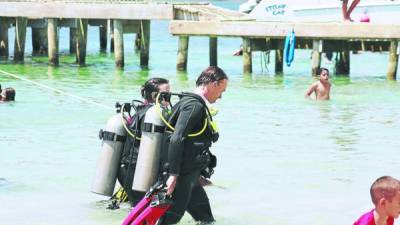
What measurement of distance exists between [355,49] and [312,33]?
2.77 m

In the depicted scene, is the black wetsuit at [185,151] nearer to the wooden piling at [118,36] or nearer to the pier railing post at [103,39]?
the wooden piling at [118,36]

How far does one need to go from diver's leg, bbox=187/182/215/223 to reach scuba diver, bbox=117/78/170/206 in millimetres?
515

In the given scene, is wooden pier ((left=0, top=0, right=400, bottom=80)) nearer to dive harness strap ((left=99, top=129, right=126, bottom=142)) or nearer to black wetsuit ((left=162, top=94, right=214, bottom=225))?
dive harness strap ((left=99, top=129, right=126, bottom=142))

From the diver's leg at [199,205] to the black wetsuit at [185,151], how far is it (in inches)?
7.3

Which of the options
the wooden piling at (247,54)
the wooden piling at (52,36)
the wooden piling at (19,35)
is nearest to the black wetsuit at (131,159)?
the wooden piling at (247,54)

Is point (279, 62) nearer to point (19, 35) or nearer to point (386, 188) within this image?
point (19, 35)

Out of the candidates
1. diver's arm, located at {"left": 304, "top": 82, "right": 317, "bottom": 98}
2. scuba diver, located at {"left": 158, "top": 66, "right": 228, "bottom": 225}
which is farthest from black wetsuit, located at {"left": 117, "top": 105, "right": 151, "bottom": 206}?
diver's arm, located at {"left": 304, "top": 82, "right": 317, "bottom": 98}

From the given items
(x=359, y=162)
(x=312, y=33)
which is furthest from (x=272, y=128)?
(x=312, y=33)

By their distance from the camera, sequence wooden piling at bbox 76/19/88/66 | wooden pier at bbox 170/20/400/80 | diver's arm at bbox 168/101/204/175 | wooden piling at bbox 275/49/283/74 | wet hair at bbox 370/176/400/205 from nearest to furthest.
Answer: wet hair at bbox 370/176/400/205, diver's arm at bbox 168/101/204/175, wooden pier at bbox 170/20/400/80, wooden piling at bbox 275/49/283/74, wooden piling at bbox 76/19/88/66

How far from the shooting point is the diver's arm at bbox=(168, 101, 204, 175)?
7801mm

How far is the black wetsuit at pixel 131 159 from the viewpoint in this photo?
877 centimetres

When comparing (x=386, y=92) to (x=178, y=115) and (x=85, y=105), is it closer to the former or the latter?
(x=85, y=105)

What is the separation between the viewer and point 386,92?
25391mm

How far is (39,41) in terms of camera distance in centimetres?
4059
